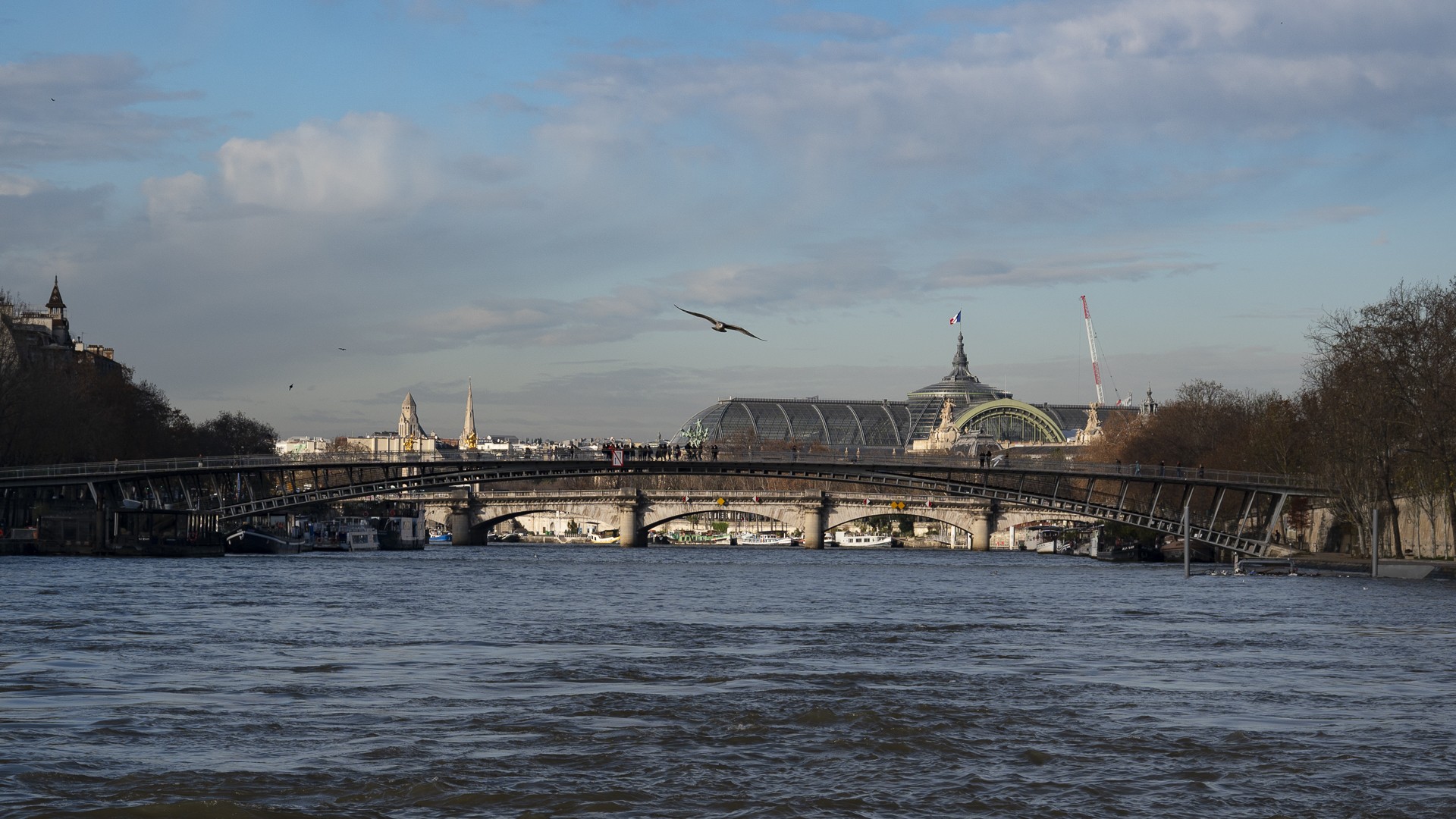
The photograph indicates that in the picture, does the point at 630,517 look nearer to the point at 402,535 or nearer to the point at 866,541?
the point at 402,535

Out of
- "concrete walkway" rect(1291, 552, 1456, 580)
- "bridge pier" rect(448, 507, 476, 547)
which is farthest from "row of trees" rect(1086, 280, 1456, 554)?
"bridge pier" rect(448, 507, 476, 547)

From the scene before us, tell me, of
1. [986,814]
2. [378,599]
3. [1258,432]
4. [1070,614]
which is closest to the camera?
[986,814]

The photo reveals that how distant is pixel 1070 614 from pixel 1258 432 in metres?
54.8

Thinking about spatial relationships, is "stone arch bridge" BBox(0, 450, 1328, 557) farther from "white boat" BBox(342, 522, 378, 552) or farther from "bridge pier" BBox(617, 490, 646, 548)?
"bridge pier" BBox(617, 490, 646, 548)

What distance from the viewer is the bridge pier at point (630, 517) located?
150m

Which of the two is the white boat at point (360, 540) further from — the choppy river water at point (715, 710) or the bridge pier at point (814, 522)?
the choppy river water at point (715, 710)

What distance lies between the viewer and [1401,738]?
2297cm

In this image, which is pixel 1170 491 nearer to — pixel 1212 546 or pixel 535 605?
pixel 1212 546

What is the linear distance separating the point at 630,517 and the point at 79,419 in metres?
62.1

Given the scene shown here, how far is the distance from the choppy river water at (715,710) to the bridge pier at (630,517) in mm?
96843

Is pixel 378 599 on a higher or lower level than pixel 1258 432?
lower

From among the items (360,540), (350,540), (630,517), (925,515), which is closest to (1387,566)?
(925,515)

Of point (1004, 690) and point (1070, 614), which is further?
point (1070, 614)

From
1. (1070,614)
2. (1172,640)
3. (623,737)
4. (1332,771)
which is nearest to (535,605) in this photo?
(1070,614)
